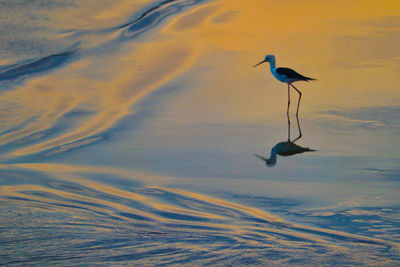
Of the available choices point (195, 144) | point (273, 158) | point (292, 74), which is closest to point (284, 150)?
point (273, 158)

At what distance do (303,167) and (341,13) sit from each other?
1153cm

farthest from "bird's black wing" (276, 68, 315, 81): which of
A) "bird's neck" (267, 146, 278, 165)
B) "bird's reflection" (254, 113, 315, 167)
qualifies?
"bird's neck" (267, 146, 278, 165)

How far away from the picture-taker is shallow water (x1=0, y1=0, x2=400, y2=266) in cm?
522

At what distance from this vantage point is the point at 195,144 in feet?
26.9

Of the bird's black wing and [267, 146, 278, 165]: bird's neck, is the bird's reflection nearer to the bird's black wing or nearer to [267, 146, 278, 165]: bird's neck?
[267, 146, 278, 165]: bird's neck

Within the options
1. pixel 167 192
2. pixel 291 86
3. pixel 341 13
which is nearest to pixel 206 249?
pixel 167 192

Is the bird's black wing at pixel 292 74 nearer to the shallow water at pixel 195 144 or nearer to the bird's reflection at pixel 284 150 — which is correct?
the shallow water at pixel 195 144

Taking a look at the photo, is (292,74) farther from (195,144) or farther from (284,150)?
(195,144)

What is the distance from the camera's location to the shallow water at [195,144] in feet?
17.1

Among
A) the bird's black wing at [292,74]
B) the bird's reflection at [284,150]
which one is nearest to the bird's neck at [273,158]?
the bird's reflection at [284,150]

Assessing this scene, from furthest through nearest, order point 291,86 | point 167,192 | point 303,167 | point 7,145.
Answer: point 291,86 < point 7,145 < point 303,167 < point 167,192

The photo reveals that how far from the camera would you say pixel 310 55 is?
13.5 m

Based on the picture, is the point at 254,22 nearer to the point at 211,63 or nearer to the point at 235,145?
the point at 211,63

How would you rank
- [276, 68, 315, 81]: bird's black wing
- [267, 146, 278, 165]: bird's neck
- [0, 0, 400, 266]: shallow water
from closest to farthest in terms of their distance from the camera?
[0, 0, 400, 266]: shallow water, [267, 146, 278, 165]: bird's neck, [276, 68, 315, 81]: bird's black wing
